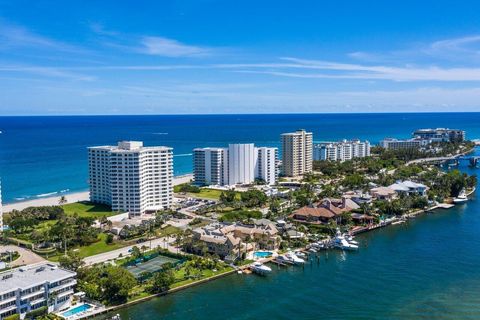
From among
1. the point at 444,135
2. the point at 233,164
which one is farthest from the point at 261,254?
the point at 444,135

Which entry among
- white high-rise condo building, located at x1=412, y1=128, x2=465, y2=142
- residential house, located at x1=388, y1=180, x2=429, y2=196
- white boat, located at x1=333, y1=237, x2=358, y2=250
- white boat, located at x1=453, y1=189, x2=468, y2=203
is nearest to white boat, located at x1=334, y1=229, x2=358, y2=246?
white boat, located at x1=333, y1=237, x2=358, y2=250

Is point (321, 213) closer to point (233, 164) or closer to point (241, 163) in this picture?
point (241, 163)

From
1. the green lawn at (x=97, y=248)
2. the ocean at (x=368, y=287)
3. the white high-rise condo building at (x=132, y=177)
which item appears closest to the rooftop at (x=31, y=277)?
the ocean at (x=368, y=287)

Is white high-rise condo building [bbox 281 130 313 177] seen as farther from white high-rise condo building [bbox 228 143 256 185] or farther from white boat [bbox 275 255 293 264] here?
white boat [bbox 275 255 293 264]

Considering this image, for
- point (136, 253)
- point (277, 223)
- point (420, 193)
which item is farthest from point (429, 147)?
Answer: point (136, 253)

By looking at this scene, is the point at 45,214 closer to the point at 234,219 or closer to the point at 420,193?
the point at 234,219
